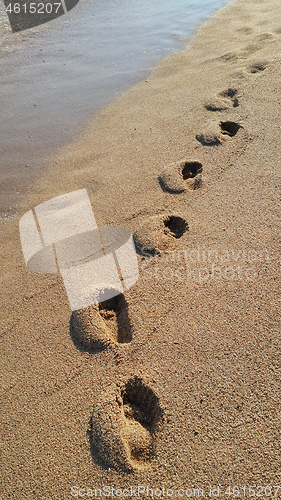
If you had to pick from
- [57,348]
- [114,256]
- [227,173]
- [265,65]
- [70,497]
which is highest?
[265,65]

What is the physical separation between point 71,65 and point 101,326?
3613 millimetres

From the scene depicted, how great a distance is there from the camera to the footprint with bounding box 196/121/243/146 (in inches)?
96.7

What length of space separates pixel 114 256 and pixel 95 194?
0.63 meters

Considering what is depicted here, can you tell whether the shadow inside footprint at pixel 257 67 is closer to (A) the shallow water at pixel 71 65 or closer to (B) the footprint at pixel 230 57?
(B) the footprint at pixel 230 57

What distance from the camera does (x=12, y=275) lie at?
1922 millimetres

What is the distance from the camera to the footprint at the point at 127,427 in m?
1.20

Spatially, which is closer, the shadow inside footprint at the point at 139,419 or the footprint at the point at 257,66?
the shadow inside footprint at the point at 139,419

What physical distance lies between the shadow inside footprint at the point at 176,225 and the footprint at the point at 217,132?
810 mm

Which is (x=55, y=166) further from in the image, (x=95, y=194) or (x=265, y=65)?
(x=265, y=65)

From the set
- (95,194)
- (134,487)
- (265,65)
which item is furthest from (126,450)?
(265,65)

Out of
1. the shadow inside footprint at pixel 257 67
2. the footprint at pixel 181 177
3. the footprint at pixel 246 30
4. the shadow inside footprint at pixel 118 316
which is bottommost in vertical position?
the shadow inside footprint at pixel 118 316

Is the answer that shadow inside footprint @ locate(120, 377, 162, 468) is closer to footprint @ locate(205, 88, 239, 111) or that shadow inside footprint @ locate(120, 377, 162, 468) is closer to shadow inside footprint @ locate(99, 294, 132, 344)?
shadow inside footprint @ locate(99, 294, 132, 344)

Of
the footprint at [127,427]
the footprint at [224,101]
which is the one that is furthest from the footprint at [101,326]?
the footprint at [224,101]

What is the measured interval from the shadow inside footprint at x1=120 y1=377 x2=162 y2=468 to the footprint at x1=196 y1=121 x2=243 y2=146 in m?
1.82
